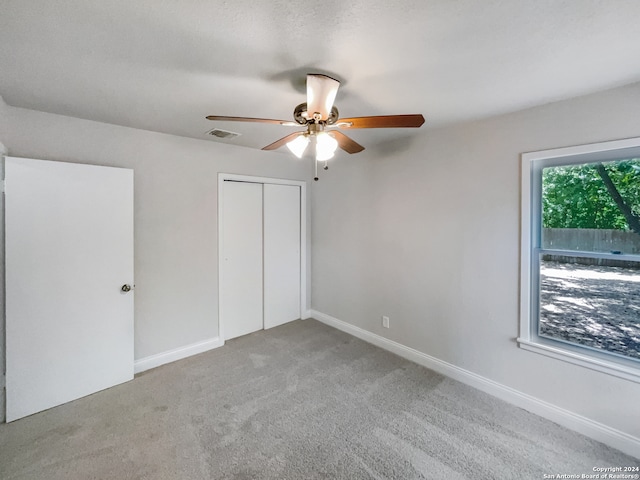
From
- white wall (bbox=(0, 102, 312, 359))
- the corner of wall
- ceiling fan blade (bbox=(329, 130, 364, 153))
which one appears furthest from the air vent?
the corner of wall

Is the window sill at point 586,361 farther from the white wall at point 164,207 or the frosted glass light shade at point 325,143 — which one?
the white wall at point 164,207

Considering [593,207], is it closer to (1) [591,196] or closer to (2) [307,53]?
(1) [591,196]

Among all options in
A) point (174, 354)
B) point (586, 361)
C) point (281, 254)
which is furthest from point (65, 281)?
point (586, 361)

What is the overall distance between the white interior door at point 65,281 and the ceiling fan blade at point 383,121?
2.17 meters

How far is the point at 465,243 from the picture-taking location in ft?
8.57

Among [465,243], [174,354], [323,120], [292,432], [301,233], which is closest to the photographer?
[323,120]

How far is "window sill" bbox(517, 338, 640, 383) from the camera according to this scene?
185cm

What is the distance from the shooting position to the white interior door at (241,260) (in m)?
3.51

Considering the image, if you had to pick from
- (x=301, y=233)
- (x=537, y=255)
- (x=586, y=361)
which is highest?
(x=301, y=233)

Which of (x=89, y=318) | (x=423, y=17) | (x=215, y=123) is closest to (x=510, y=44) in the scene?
(x=423, y=17)

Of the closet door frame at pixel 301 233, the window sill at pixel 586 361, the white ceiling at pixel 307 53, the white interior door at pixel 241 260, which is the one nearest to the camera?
the white ceiling at pixel 307 53

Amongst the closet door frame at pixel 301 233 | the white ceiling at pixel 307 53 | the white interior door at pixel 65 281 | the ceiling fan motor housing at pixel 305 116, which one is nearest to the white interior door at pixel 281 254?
the closet door frame at pixel 301 233

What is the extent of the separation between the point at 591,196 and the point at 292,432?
2777 mm

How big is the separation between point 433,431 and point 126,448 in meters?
2.13
